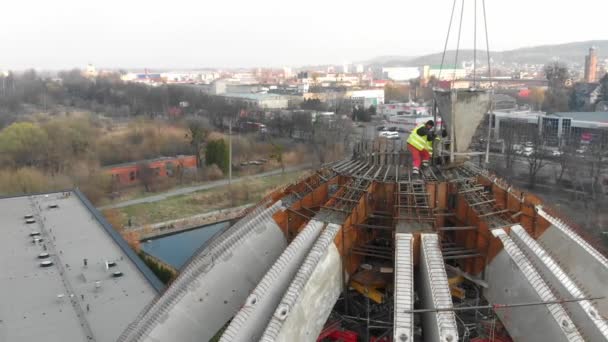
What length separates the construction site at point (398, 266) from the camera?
6.84m

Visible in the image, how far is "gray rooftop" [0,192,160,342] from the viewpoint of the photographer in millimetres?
13078

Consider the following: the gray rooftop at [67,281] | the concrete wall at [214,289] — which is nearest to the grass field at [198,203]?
the gray rooftop at [67,281]

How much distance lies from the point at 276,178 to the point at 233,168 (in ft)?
16.1

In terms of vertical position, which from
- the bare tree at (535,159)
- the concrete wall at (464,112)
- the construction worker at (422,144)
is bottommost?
the bare tree at (535,159)

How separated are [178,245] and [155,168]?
13.2 meters

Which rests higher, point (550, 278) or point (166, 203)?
point (550, 278)

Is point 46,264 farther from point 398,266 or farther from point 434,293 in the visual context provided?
point 434,293

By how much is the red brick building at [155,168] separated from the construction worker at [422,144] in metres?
31.3

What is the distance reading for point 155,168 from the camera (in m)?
39.2

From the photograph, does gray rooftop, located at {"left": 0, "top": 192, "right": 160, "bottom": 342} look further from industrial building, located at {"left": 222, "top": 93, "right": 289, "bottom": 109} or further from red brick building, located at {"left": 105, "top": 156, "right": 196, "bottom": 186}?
industrial building, located at {"left": 222, "top": 93, "right": 289, "bottom": 109}

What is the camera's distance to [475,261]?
26.2 ft

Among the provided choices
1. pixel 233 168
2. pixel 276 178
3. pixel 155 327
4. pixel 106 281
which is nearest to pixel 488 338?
pixel 155 327

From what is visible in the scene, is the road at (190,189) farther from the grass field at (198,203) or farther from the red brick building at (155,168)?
the red brick building at (155,168)

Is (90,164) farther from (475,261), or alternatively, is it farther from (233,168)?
(475,261)
